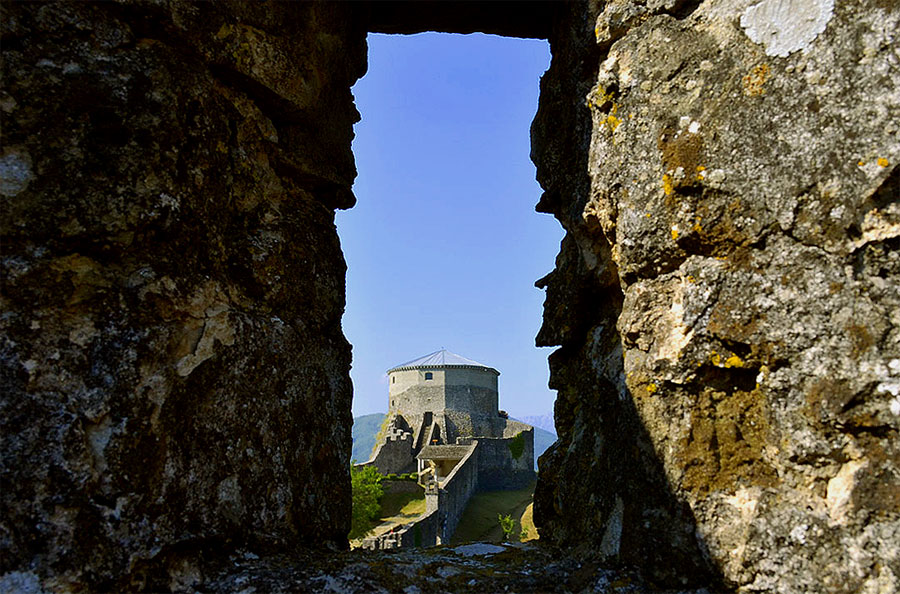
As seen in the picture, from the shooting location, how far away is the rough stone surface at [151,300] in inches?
122

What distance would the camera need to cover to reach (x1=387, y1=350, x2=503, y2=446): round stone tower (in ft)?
153

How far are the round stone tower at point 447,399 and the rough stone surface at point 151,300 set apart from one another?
41.7m

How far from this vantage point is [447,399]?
47.7m

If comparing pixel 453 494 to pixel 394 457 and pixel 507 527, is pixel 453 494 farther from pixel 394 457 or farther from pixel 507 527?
pixel 394 457

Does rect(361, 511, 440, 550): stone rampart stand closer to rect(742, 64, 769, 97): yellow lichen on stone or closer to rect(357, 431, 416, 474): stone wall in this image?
rect(357, 431, 416, 474): stone wall


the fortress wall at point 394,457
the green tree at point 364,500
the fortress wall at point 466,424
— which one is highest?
the fortress wall at point 466,424

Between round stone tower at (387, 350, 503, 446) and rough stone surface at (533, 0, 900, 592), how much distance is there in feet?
139

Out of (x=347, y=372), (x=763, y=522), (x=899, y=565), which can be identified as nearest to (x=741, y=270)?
(x=763, y=522)

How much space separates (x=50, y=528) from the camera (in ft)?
9.73

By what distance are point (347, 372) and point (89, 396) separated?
2.39 meters

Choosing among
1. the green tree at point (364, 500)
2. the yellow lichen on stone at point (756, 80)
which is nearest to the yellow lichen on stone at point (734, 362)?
the yellow lichen on stone at point (756, 80)

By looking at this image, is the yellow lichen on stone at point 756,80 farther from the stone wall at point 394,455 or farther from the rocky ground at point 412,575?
the stone wall at point 394,455

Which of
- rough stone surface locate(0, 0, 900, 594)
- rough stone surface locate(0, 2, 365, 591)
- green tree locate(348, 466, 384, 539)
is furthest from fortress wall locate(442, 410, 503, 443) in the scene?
rough stone surface locate(0, 0, 900, 594)

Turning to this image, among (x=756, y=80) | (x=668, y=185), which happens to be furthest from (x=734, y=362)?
(x=756, y=80)
